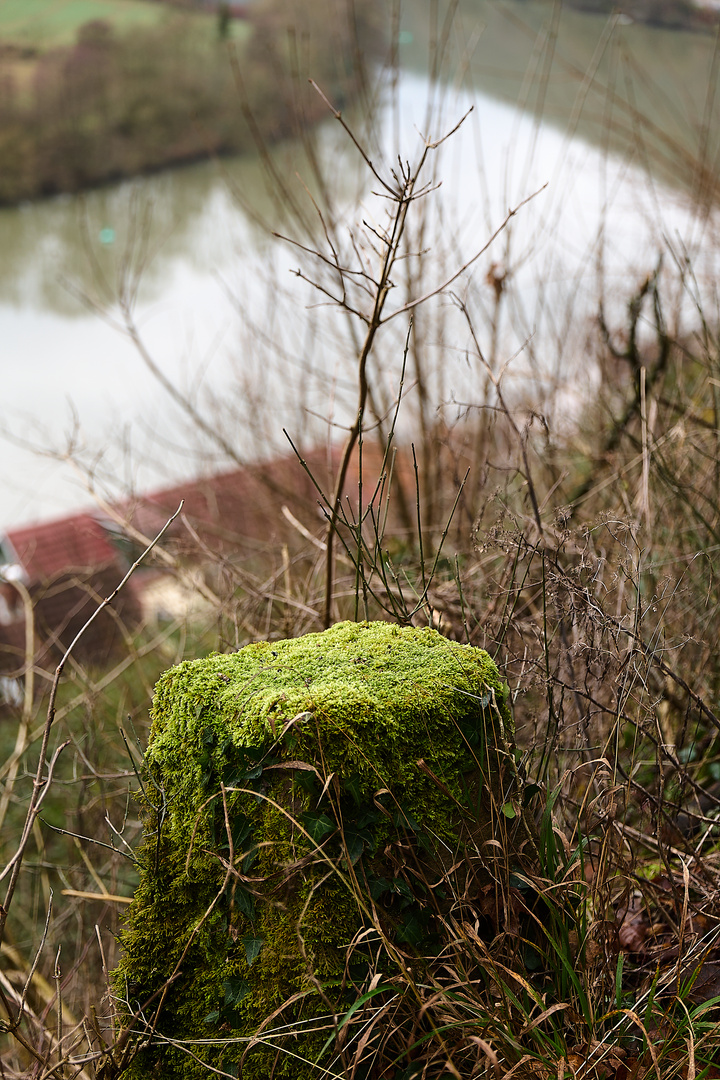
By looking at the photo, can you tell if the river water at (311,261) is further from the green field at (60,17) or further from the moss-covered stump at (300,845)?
the green field at (60,17)

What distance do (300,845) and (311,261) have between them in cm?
304

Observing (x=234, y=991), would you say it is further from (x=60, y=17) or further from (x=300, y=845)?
(x=60, y=17)

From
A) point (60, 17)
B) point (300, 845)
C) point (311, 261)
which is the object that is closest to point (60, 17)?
point (60, 17)

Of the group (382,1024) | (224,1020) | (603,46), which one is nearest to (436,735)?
(382,1024)

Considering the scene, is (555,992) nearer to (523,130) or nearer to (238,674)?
(238,674)

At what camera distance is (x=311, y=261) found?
395 cm

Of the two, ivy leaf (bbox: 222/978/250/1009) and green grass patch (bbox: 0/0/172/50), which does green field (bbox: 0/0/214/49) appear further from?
ivy leaf (bbox: 222/978/250/1009)

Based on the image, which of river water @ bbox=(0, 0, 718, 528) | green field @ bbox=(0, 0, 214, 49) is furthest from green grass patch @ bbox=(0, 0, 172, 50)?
river water @ bbox=(0, 0, 718, 528)

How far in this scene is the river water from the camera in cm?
514

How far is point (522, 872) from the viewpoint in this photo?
5.30 feet

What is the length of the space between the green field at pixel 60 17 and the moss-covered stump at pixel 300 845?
3034 centimetres

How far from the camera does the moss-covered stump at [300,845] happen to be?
5.05 feet

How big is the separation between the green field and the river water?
6527mm

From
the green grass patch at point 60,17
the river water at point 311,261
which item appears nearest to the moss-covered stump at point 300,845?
the river water at point 311,261
